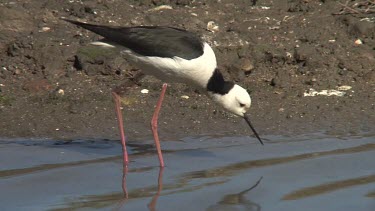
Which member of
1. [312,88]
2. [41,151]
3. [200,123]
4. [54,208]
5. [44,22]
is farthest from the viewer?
[44,22]

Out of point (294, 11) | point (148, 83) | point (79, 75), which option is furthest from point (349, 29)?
point (79, 75)

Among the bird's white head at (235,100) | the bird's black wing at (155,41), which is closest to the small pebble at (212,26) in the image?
the bird's white head at (235,100)

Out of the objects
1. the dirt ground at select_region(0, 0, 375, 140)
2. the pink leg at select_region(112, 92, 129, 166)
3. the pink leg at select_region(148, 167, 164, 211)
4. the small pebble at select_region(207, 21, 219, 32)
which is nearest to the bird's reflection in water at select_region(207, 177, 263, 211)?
the pink leg at select_region(148, 167, 164, 211)

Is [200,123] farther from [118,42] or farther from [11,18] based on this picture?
[11,18]

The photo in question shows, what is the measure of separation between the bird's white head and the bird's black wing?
0.44 metres

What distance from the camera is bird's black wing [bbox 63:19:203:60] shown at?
7000 mm

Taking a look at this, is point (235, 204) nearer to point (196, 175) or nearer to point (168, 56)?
point (196, 175)

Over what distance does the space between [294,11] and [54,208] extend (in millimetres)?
4566

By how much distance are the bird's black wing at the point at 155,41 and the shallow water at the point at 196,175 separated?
737 mm

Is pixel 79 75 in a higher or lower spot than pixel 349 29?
lower

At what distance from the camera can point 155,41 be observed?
277 inches

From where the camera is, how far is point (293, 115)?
7.86 meters

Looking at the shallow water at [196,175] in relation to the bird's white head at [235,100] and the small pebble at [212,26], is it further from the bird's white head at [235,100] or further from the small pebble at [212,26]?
the small pebble at [212,26]

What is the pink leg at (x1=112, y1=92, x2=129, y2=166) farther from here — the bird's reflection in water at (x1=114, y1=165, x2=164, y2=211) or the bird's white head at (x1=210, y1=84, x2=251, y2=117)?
the bird's white head at (x1=210, y1=84, x2=251, y2=117)
